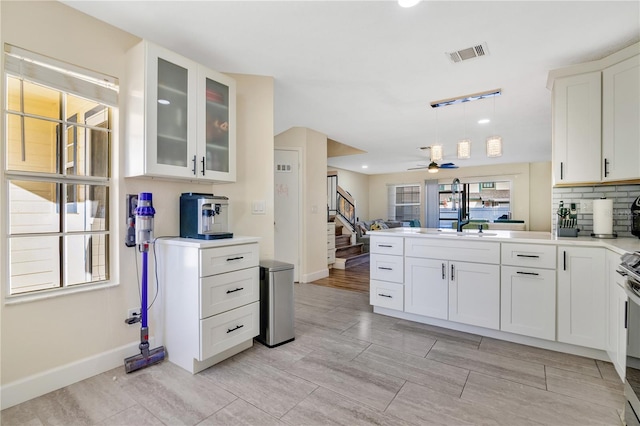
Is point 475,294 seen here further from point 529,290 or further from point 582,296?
point 582,296

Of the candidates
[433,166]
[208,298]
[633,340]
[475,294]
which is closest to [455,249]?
[475,294]

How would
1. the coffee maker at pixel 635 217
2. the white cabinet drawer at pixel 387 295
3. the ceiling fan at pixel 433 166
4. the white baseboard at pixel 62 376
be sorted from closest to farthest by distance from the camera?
1. the white baseboard at pixel 62 376
2. the coffee maker at pixel 635 217
3. the white cabinet drawer at pixel 387 295
4. the ceiling fan at pixel 433 166

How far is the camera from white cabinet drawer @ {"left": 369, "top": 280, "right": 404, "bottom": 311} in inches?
122

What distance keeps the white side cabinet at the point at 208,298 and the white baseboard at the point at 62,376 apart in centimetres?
33

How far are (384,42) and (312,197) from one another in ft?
9.36

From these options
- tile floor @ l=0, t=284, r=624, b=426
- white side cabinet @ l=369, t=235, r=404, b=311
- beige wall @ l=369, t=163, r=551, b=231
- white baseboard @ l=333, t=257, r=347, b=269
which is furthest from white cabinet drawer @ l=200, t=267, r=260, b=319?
beige wall @ l=369, t=163, r=551, b=231

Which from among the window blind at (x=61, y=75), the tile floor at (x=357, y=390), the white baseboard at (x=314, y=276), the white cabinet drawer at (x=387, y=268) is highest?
the window blind at (x=61, y=75)

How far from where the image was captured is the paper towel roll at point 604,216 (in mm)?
2516

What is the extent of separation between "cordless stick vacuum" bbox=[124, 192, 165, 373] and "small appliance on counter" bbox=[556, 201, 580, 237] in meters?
3.49

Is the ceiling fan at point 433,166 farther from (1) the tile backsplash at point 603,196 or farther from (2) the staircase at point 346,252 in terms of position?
(2) the staircase at point 346,252

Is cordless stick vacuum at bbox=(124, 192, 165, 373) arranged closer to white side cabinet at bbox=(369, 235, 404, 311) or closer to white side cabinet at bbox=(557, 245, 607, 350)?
white side cabinet at bbox=(369, 235, 404, 311)

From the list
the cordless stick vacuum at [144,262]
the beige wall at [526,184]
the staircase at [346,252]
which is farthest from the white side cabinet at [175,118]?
the beige wall at [526,184]

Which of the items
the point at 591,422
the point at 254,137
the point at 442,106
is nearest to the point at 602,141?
the point at 442,106

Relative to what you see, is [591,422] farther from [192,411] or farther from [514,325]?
[192,411]
